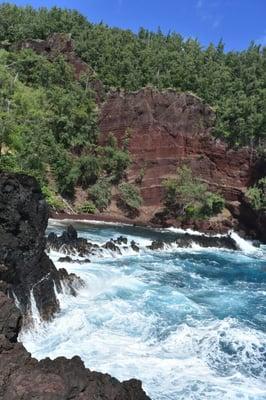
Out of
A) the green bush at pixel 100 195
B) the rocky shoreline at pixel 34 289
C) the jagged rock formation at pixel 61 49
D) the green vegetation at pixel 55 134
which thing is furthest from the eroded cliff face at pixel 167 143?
the rocky shoreline at pixel 34 289

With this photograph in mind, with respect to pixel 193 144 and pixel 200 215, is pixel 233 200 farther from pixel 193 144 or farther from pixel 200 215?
pixel 193 144

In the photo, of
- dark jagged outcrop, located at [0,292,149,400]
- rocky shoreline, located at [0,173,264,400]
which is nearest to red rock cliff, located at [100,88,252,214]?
rocky shoreline, located at [0,173,264,400]

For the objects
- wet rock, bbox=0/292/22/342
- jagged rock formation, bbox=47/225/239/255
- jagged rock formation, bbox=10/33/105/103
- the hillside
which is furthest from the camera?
jagged rock formation, bbox=10/33/105/103

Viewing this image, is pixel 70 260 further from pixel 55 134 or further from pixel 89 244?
pixel 55 134

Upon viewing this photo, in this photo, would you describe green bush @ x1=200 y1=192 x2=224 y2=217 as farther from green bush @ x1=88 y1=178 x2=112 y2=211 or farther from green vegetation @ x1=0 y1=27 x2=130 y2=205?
green vegetation @ x1=0 y1=27 x2=130 y2=205

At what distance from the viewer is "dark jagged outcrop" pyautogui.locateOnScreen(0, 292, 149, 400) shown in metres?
8.08

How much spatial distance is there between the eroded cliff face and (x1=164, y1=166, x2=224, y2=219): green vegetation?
161 centimetres

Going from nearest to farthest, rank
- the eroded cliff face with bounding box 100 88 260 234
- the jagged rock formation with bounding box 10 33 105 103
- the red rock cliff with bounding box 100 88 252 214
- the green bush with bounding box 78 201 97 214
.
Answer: the green bush with bounding box 78 201 97 214
the eroded cliff face with bounding box 100 88 260 234
the red rock cliff with bounding box 100 88 252 214
the jagged rock formation with bounding box 10 33 105 103

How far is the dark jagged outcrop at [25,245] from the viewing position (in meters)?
16.1

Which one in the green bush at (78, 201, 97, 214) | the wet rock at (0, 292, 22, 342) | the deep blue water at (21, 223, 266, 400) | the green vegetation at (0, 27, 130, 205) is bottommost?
the deep blue water at (21, 223, 266, 400)

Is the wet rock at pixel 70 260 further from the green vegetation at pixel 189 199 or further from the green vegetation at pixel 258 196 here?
the green vegetation at pixel 189 199

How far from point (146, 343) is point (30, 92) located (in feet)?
169

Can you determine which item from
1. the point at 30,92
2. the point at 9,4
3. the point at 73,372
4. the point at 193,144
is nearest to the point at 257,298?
the point at 73,372

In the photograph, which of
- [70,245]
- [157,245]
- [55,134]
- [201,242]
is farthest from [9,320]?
[55,134]
